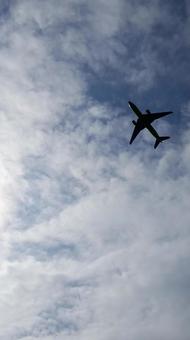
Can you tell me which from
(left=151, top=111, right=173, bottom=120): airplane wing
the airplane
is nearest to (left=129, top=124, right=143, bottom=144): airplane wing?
the airplane

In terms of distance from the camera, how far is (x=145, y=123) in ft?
249

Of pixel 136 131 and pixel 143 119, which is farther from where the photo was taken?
pixel 136 131

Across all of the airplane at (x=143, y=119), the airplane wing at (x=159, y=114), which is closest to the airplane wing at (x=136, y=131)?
the airplane at (x=143, y=119)

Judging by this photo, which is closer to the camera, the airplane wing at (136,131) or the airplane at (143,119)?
the airplane at (143,119)

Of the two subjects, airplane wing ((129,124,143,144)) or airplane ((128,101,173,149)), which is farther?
airplane wing ((129,124,143,144))

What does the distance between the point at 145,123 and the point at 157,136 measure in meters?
7.33

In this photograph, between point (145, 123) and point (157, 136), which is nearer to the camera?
point (145, 123)

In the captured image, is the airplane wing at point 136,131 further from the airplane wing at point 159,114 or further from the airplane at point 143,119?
the airplane wing at point 159,114

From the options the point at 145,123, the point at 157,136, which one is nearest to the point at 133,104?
the point at 145,123

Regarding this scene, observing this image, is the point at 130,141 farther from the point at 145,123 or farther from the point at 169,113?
the point at 169,113

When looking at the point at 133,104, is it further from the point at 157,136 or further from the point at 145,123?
the point at 157,136

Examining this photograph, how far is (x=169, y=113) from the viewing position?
7575 centimetres

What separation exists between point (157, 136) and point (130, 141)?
299 inches

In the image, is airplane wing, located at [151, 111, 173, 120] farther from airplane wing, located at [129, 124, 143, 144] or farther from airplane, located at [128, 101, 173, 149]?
airplane wing, located at [129, 124, 143, 144]
